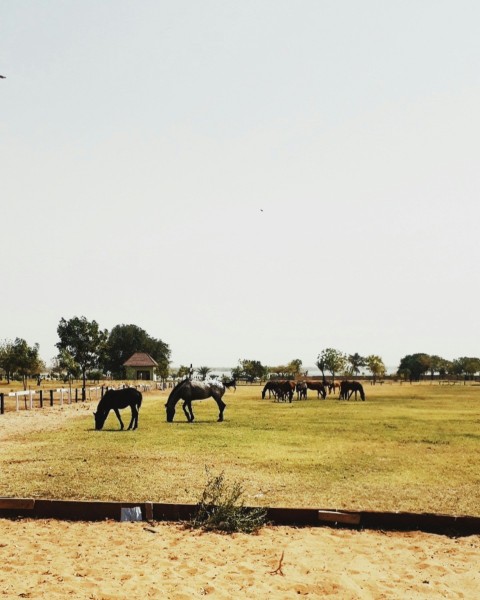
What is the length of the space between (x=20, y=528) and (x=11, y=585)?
2545 millimetres

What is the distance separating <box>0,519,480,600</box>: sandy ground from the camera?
6680 mm

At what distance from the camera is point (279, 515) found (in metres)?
9.48

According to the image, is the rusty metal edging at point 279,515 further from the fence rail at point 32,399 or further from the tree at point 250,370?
the tree at point 250,370

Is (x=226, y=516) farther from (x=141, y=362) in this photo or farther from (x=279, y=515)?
(x=141, y=362)

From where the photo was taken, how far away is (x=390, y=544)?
8422 mm

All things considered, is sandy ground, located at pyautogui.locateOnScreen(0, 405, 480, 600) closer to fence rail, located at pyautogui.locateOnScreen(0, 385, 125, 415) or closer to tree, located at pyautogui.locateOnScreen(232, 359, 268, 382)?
fence rail, located at pyautogui.locateOnScreen(0, 385, 125, 415)

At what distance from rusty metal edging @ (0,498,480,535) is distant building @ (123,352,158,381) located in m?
101

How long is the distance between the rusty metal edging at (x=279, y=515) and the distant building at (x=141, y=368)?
101300mm

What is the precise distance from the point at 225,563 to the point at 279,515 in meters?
2.10

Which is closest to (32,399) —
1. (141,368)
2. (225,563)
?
(225,563)

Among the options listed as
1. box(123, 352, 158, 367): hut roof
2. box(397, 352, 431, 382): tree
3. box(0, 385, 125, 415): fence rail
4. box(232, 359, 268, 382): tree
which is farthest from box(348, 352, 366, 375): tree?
box(0, 385, 125, 415): fence rail

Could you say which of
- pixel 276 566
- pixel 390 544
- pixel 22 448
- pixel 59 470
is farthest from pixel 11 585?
pixel 22 448

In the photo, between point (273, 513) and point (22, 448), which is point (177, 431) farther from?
point (273, 513)

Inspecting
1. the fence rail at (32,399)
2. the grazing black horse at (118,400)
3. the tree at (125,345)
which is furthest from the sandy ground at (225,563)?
the tree at (125,345)
